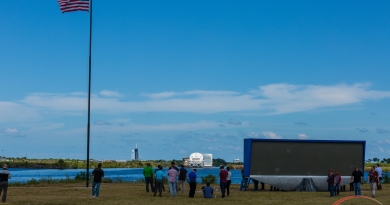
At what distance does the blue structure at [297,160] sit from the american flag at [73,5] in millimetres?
13726

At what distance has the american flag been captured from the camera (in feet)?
123

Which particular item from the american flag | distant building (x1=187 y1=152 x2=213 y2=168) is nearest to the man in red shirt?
the american flag

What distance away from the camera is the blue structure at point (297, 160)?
129 ft

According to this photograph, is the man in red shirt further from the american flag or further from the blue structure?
the american flag

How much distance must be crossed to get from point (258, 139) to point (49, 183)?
16.8 meters

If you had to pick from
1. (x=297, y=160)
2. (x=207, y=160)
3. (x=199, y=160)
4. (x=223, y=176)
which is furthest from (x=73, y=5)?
(x=207, y=160)

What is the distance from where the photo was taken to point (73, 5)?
125 ft

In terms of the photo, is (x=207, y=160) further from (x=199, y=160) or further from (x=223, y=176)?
(x=223, y=176)

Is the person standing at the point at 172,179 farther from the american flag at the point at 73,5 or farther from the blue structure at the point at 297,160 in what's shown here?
the american flag at the point at 73,5

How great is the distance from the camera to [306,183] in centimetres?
3922

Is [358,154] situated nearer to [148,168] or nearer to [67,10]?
[148,168]

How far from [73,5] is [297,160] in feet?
57.5

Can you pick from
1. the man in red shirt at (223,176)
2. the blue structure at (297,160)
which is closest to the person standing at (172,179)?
the man in red shirt at (223,176)

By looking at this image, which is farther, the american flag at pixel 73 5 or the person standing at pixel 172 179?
the american flag at pixel 73 5
